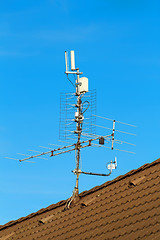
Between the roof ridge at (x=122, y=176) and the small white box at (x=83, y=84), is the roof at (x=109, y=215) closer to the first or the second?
the roof ridge at (x=122, y=176)

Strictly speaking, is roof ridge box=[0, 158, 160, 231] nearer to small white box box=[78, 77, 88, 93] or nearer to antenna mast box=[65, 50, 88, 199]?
antenna mast box=[65, 50, 88, 199]

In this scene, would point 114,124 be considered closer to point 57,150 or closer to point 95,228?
point 57,150

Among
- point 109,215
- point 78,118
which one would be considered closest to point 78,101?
point 78,118

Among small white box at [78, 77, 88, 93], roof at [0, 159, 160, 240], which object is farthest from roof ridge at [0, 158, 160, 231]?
small white box at [78, 77, 88, 93]

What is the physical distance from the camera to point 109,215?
57.4 feet

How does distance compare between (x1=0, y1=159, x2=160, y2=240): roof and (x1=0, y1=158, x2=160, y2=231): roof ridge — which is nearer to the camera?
(x1=0, y1=159, x2=160, y2=240): roof

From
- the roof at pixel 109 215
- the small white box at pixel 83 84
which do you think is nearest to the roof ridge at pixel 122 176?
the roof at pixel 109 215

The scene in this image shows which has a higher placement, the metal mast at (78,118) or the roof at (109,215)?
the metal mast at (78,118)

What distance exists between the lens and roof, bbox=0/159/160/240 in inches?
620

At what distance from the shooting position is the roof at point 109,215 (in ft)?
51.7

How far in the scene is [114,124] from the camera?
22.1 m

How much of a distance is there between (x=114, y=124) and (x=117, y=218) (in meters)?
5.85

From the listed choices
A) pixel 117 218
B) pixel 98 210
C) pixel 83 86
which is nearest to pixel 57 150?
pixel 83 86

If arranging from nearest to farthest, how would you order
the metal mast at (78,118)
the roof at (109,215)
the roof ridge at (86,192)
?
the roof at (109,215)
the roof ridge at (86,192)
the metal mast at (78,118)
